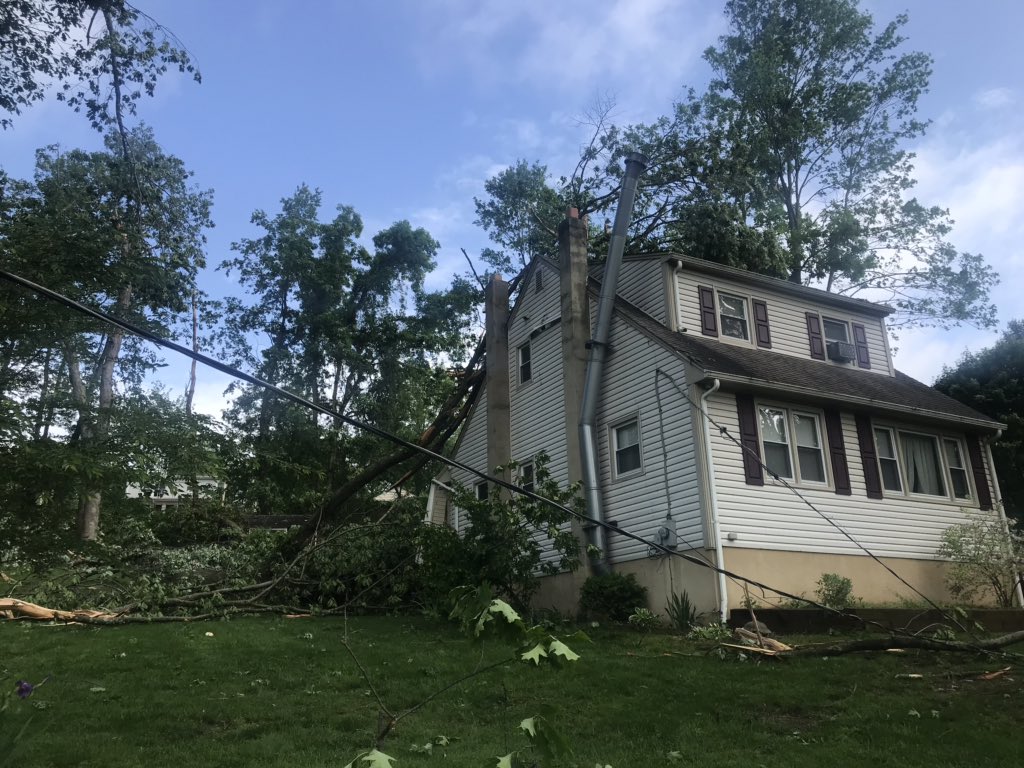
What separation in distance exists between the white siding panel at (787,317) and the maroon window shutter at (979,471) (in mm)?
2205

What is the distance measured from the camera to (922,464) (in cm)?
1551

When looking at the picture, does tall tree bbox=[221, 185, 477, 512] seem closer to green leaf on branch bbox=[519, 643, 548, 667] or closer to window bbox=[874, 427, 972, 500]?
window bbox=[874, 427, 972, 500]

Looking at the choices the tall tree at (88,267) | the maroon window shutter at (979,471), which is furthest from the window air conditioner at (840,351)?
the tall tree at (88,267)

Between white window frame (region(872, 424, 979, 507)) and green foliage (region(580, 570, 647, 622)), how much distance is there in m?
5.12

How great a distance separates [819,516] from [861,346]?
5.49m

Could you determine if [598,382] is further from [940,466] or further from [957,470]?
[957,470]

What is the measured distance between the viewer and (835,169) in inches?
1137

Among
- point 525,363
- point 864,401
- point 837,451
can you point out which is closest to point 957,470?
point 864,401

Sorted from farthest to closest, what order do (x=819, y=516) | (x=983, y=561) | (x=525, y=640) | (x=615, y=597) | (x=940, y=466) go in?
(x=940, y=466) → (x=983, y=561) → (x=819, y=516) → (x=615, y=597) → (x=525, y=640)

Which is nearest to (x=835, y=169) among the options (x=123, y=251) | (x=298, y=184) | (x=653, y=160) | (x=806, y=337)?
(x=653, y=160)

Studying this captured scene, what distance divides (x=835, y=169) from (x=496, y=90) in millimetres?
23881

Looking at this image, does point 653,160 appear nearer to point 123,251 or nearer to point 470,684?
point 123,251

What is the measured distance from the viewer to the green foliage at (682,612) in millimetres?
12188

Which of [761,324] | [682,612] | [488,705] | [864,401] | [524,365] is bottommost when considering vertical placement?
[488,705]
